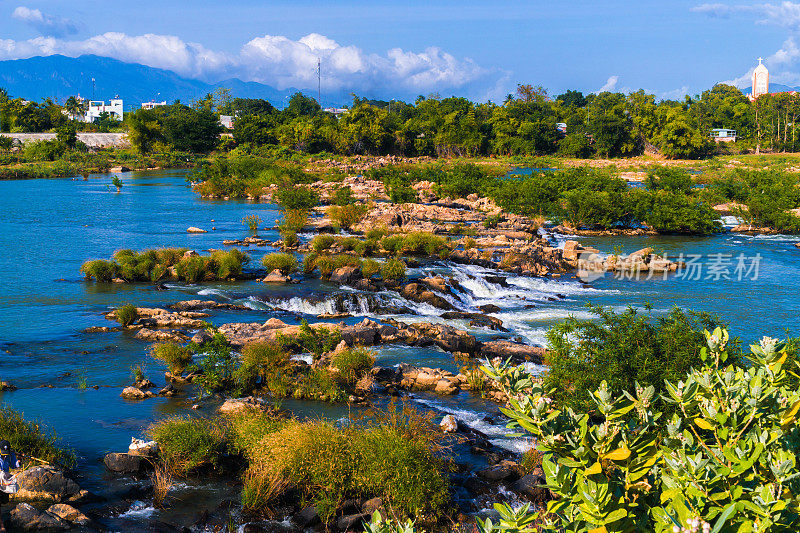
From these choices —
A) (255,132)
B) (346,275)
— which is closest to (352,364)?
(346,275)

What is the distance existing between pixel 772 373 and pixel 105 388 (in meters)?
12.5

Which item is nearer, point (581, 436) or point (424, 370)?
point (581, 436)

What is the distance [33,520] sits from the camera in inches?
327

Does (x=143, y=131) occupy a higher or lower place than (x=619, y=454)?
higher

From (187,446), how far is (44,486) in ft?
6.03

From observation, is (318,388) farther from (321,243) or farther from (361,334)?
(321,243)

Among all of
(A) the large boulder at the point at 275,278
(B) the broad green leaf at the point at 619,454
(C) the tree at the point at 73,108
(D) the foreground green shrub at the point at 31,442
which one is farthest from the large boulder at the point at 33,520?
(C) the tree at the point at 73,108

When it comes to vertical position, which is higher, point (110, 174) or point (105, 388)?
point (110, 174)

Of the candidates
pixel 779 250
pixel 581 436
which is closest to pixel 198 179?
pixel 779 250

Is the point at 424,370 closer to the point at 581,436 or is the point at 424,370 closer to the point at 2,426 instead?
the point at 2,426

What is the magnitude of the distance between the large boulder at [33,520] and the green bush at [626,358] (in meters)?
6.88

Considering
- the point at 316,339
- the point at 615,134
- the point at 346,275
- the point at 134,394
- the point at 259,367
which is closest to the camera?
the point at 134,394

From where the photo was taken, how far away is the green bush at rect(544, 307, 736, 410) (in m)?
10.4

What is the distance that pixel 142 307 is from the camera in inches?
753
